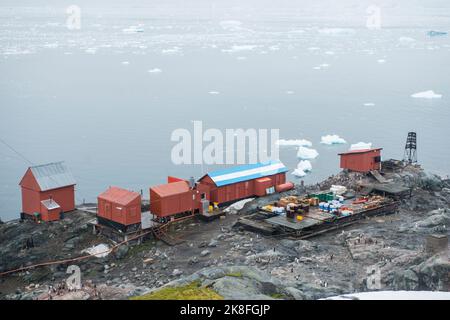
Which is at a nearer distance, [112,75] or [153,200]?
[153,200]

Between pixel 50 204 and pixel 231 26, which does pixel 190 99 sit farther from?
pixel 231 26

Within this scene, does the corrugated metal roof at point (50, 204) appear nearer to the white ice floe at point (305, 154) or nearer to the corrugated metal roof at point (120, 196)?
the corrugated metal roof at point (120, 196)

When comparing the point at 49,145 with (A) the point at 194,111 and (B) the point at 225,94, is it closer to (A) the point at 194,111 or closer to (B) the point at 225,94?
(A) the point at 194,111

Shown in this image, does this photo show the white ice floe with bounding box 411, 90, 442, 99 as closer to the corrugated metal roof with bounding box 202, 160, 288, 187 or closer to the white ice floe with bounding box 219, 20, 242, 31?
the corrugated metal roof with bounding box 202, 160, 288, 187

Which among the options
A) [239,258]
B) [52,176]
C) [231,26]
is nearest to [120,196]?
[52,176]

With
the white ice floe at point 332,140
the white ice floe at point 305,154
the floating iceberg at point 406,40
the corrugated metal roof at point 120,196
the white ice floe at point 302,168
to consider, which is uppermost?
the floating iceberg at point 406,40

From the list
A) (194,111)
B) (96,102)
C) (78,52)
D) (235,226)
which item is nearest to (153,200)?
(235,226)

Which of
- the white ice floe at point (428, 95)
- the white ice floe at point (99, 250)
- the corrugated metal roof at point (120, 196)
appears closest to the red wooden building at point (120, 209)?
the corrugated metal roof at point (120, 196)
